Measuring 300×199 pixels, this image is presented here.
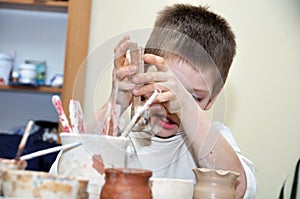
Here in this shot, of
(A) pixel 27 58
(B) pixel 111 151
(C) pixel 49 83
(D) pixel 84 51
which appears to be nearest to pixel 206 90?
(B) pixel 111 151

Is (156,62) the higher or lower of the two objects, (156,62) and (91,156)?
the higher

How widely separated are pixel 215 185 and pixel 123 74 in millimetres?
211

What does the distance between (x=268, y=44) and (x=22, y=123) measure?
98cm

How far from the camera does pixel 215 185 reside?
2.11 feet

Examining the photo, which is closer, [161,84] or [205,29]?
[161,84]

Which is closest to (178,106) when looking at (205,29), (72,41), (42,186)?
(42,186)

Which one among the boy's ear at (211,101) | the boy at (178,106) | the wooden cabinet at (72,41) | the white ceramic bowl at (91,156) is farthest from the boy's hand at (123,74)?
the wooden cabinet at (72,41)

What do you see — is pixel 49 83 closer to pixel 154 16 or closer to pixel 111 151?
pixel 154 16

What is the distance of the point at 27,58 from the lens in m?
1.84

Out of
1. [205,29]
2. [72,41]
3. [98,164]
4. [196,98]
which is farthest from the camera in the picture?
[72,41]

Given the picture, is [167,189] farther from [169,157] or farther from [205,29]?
[205,29]

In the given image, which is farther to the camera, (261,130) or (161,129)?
(261,130)

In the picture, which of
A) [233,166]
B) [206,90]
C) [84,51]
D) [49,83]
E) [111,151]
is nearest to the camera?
[111,151]

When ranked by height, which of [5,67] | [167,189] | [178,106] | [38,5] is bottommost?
[167,189]
